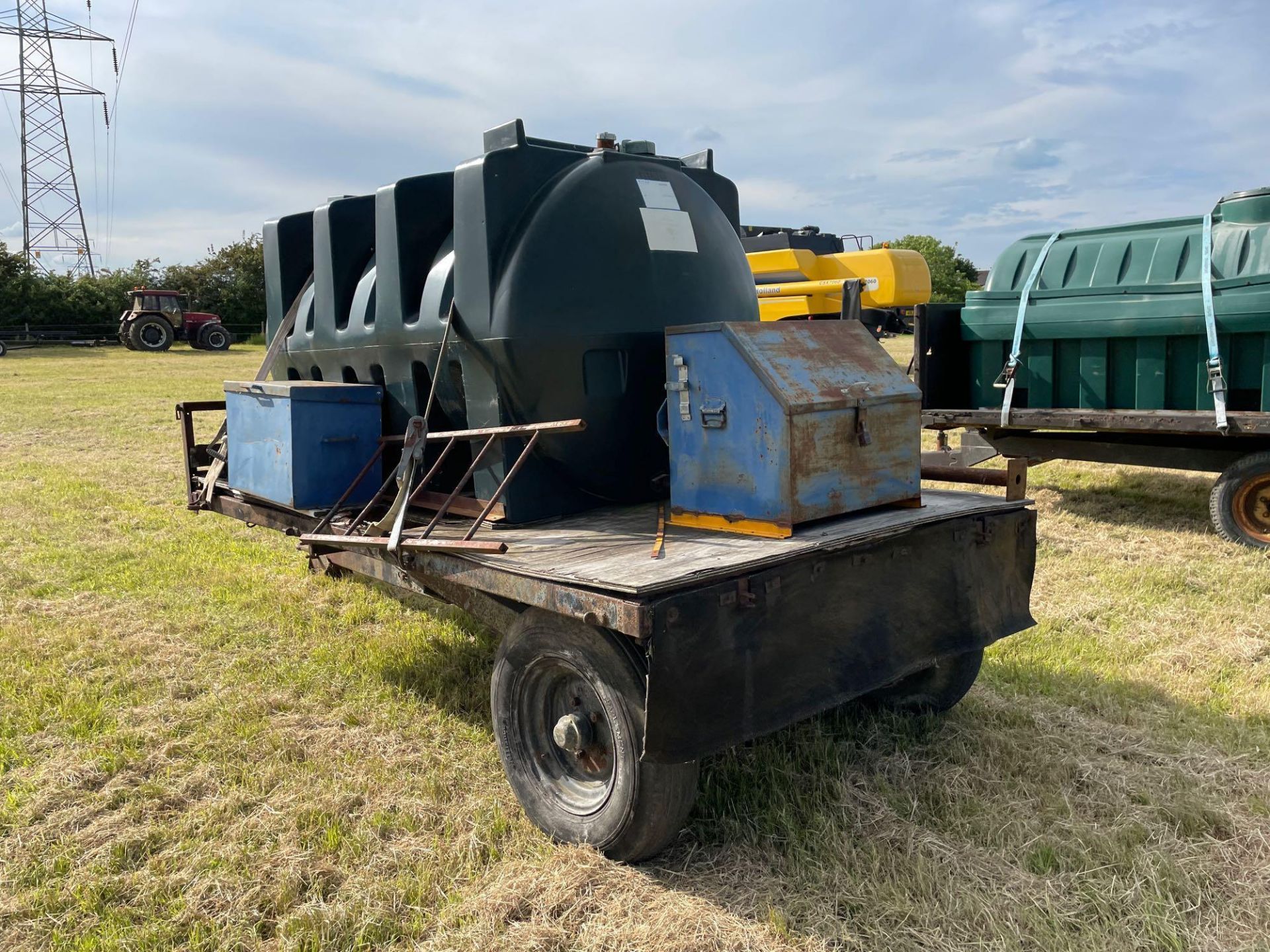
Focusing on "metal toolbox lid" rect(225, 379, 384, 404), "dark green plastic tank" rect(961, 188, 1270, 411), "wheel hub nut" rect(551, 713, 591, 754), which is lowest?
"wheel hub nut" rect(551, 713, 591, 754)

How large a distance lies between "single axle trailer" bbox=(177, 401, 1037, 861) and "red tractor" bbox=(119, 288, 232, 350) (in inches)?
1261

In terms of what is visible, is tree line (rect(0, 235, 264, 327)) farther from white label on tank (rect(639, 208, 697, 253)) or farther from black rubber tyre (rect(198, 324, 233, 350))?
white label on tank (rect(639, 208, 697, 253))

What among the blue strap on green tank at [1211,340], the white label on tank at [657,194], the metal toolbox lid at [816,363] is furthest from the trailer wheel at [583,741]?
the blue strap on green tank at [1211,340]

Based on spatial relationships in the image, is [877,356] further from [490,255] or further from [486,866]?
[486,866]

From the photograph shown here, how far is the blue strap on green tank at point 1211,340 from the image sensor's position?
240 inches

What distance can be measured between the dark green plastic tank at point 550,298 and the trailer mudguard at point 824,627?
1.26m

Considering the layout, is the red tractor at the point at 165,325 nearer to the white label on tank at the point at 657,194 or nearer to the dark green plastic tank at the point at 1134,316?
the dark green plastic tank at the point at 1134,316

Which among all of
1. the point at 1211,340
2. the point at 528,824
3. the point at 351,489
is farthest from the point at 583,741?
the point at 1211,340

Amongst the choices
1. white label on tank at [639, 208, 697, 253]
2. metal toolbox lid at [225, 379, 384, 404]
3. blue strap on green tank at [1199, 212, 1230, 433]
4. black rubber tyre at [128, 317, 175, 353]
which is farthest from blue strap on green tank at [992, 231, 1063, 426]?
black rubber tyre at [128, 317, 175, 353]

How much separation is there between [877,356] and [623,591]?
57.3 inches

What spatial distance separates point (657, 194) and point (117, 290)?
41404 millimetres

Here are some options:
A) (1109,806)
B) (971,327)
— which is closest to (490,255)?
(1109,806)

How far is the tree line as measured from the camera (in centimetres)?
3584

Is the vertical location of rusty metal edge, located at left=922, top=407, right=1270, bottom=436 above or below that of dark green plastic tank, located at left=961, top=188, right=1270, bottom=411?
below
